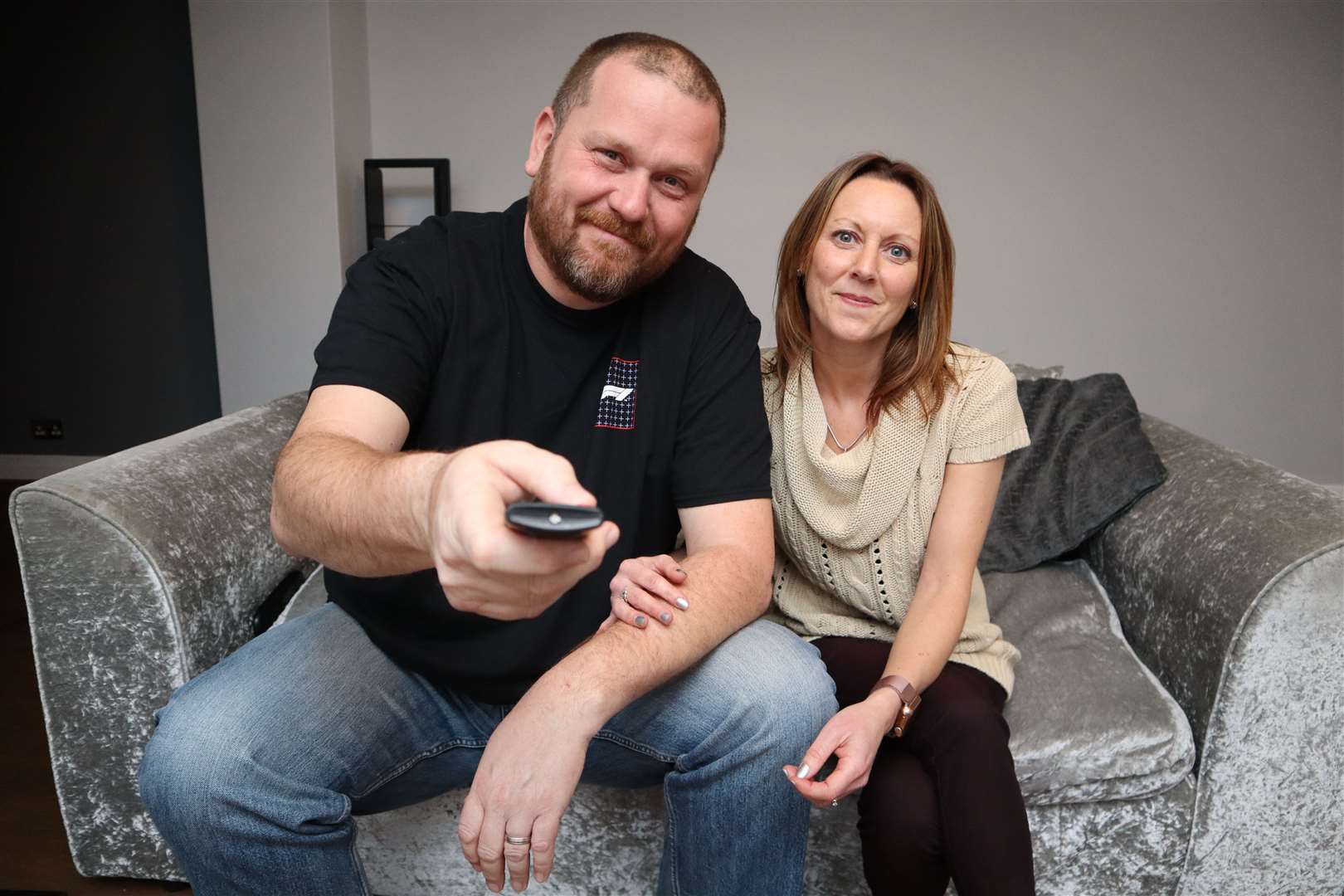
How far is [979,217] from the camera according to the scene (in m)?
3.48

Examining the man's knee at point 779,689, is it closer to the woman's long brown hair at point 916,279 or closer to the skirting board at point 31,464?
the woman's long brown hair at point 916,279

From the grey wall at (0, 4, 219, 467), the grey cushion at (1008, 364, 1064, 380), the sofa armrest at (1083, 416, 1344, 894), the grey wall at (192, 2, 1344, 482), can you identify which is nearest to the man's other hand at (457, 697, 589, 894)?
the sofa armrest at (1083, 416, 1344, 894)

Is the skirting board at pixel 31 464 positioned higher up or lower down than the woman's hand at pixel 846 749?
lower down

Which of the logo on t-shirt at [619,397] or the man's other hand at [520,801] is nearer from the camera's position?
the man's other hand at [520,801]

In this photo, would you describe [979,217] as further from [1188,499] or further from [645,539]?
[645,539]

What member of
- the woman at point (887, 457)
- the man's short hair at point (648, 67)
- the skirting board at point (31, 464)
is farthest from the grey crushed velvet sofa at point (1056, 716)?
the skirting board at point (31, 464)

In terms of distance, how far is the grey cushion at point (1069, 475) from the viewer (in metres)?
1.71

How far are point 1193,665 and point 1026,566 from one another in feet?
1.49

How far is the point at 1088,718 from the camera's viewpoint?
1.31 m

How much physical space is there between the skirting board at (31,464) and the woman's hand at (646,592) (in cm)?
339

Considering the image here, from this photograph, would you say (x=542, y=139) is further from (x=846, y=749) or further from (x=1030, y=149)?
(x=1030, y=149)

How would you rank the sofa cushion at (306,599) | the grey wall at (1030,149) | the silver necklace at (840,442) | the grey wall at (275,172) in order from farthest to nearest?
the grey wall at (1030,149), the grey wall at (275,172), the sofa cushion at (306,599), the silver necklace at (840,442)

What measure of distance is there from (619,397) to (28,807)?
4.33 feet

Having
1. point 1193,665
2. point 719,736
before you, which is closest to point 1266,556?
point 1193,665
